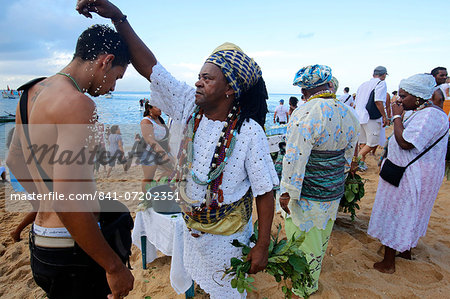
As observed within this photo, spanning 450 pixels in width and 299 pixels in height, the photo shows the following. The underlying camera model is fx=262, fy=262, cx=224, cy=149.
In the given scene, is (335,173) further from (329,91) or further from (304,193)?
(329,91)

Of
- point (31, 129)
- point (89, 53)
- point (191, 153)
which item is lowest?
point (191, 153)

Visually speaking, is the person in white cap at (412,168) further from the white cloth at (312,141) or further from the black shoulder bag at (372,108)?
the black shoulder bag at (372,108)

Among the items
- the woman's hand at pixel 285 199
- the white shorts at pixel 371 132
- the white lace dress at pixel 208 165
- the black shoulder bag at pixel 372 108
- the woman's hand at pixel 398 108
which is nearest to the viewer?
the white lace dress at pixel 208 165

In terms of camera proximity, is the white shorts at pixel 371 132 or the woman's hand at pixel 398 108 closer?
the woman's hand at pixel 398 108

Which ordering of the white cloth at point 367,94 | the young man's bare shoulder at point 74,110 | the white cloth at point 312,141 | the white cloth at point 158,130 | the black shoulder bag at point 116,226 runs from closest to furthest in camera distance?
the young man's bare shoulder at point 74,110
the black shoulder bag at point 116,226
the white cloth at point 312,141
the white cloth at point 158,130
the white cloth at point 367,94

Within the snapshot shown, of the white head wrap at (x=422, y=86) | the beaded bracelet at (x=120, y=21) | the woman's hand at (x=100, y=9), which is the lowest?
the white head wrap at (x=422, y=86)

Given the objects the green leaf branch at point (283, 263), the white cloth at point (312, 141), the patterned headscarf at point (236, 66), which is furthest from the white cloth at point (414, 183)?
the patterned headscarf at point (236, 66)

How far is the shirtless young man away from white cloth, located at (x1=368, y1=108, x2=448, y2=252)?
3162 millimetres

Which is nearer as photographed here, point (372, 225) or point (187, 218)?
point (187, 218)

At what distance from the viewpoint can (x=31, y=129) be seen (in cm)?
138

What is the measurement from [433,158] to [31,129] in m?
3.90

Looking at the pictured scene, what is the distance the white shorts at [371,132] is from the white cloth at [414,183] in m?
4.07

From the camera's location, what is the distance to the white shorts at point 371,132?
6.98 meters

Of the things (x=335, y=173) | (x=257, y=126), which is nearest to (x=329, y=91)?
(x=335, y=173)
